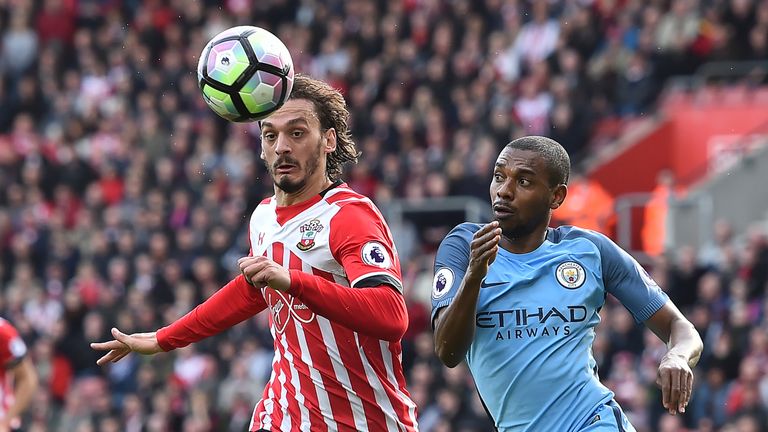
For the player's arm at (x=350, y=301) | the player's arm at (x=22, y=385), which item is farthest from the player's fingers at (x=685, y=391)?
the player's arm at (x=22, y=385)

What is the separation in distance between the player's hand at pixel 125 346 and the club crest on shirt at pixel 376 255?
3.72 feet

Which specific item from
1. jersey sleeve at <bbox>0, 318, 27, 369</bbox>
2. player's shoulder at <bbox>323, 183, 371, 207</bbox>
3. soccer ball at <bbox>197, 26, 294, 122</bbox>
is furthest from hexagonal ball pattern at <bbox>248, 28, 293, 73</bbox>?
jersey sleeve at <bbox>0, 318, 27, 369</bbox>

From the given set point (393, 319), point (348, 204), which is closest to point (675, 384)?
point (393, 319)

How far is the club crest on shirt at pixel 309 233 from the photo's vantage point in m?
6.61

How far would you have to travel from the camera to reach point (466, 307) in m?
5.93

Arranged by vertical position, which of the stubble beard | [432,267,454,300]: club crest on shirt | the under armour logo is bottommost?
the under armour logo

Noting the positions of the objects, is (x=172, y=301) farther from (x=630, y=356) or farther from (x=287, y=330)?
(x=287, y=330)

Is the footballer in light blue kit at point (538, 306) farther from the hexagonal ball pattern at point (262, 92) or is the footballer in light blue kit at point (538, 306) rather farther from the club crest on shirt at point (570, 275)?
the hexagonal ball pattern at point (262, 92)

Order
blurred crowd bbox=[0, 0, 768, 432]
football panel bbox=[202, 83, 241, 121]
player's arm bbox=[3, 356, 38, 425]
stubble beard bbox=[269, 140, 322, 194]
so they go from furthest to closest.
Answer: blurred crowd bbox=[0, 0, 768, 432], player's arm bbox=[3, 356, 38, 425], football panel bbox=[202, 83, 241, 121], stubble beard bbox=[269, 140, 322, 194]

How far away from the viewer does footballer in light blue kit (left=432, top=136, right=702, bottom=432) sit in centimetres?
620

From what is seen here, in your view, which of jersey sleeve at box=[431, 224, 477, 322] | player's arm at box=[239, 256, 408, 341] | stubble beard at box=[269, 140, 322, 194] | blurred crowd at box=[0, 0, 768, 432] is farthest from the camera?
blurred crowd at box=[0, 0, 768, 432]

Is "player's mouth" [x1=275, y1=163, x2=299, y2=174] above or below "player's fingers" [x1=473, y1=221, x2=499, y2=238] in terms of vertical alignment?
above

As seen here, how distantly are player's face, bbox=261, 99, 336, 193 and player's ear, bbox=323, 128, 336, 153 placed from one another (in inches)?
1.0

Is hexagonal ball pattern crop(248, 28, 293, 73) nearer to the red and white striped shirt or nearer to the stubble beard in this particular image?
the stubble beard
